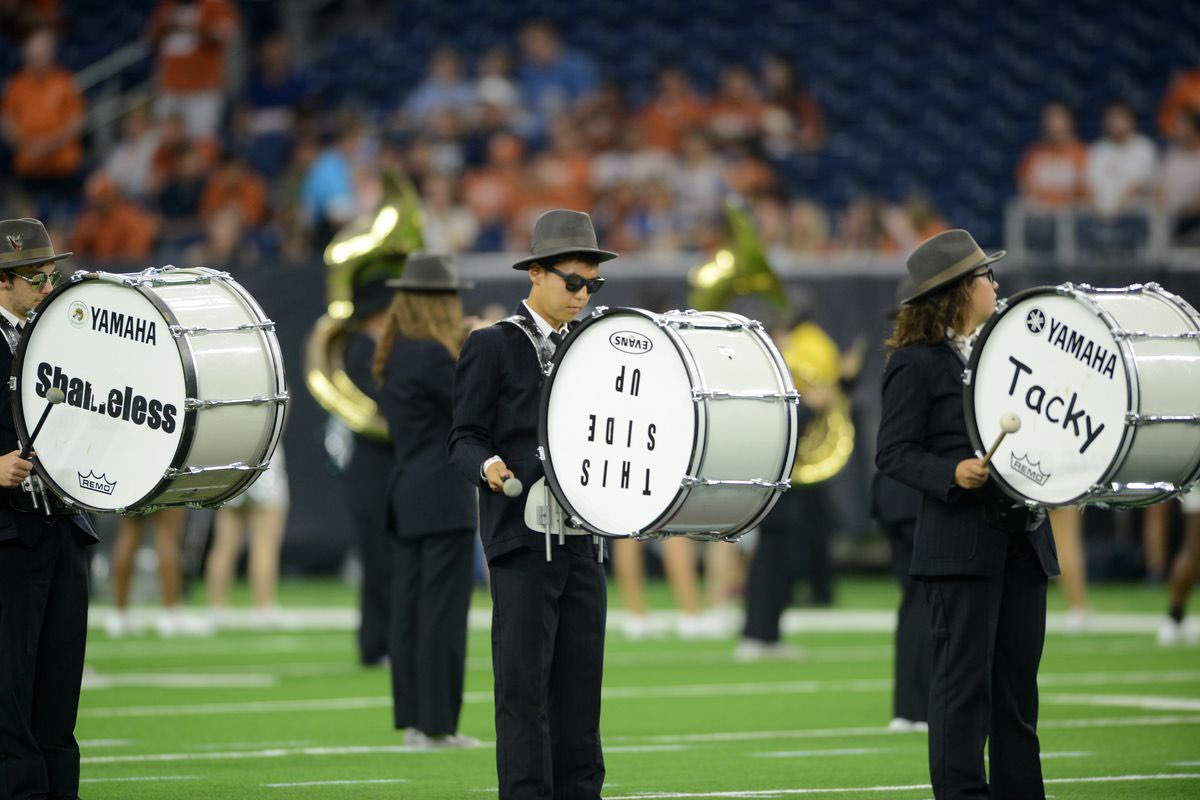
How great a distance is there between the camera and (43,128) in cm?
2500

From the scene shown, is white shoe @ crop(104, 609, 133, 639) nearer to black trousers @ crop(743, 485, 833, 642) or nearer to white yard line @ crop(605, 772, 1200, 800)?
black trousers @ crop(743, 485, 833, 642)

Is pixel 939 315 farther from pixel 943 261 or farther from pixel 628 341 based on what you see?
pixel 628 341

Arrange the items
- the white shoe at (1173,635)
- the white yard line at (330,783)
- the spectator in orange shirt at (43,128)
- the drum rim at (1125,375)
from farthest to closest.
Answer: the spectator in orange shirt at (43,128)
the white shoe at (1173,635)
the white yard line at (330,783)
the drum rim at (1125,375)

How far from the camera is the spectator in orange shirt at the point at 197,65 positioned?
2509cm

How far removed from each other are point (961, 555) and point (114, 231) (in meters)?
16.4

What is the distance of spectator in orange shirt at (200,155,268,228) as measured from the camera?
906 inches

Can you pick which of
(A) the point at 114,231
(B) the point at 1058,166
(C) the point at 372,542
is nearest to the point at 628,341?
(C) the point at 372,542

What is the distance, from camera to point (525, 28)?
25672mm

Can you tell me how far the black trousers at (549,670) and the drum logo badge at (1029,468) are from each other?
4.96ft

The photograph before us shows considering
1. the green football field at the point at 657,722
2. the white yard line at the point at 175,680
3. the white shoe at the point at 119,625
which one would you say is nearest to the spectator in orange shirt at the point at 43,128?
the white shoe at the point at 119,625

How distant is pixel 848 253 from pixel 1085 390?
13845mm

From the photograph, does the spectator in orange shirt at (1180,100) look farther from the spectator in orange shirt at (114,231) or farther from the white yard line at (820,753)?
the white yard line at (820,753)

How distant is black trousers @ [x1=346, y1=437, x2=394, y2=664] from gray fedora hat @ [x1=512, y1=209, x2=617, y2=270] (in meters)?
6.07

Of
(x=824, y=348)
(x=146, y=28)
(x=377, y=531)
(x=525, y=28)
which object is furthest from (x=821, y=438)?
(x=146, y=28)
